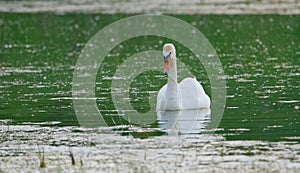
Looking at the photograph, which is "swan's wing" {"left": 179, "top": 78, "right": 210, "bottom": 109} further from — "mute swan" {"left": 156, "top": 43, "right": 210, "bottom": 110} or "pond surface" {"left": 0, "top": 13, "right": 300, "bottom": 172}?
"pond surface" {"left": 0, "top": 13, "right": 300, "bottom": 172}

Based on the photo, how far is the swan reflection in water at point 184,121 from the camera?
14.7 meters

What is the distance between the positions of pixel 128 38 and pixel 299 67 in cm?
1084

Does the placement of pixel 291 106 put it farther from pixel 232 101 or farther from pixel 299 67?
pixel 299 67

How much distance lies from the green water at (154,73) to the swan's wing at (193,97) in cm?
49

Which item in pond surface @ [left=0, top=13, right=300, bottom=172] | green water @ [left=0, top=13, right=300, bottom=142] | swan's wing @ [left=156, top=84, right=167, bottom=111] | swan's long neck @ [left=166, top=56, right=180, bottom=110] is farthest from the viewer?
swan's wing @ [left=156, top=84, right=167, bottom=111]

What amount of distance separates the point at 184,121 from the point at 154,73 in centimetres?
698

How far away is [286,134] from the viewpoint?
1391cm

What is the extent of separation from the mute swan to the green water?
1.36 ft

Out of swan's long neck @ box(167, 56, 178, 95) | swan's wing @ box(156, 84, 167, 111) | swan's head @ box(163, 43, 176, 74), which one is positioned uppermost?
swan's head @ box(163, 43, 176, 74)

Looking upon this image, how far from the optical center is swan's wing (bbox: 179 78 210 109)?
17156 millimetres

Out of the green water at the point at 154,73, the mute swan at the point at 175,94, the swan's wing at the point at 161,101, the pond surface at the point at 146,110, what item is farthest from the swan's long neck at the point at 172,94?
the pond surface at the point at 146,110

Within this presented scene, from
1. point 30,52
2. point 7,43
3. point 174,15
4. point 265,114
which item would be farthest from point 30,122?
point 174,15

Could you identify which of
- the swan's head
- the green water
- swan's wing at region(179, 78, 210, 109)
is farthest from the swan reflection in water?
the swan's head

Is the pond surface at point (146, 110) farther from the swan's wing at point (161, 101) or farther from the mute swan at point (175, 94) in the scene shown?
the mute swan at point (175, 94)
